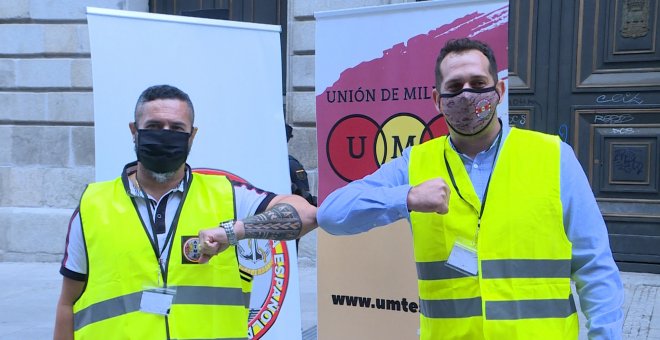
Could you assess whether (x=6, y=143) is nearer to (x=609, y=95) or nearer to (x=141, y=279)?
(x=141, y=279)

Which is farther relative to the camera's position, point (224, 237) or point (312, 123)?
point (312, 123)

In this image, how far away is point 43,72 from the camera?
7.91 meters

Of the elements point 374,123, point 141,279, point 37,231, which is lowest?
point 37,231

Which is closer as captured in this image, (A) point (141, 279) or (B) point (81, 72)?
(A) point (141, 279)

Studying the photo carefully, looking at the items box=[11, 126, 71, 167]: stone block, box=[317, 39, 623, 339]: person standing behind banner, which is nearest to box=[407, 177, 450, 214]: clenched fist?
box=[317, 39, 623, 339]: person standing behind banner

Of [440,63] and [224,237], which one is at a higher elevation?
[440,63]

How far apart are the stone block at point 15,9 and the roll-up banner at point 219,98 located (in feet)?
19.1

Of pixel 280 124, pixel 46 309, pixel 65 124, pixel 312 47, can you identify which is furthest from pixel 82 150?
pixel 280 124

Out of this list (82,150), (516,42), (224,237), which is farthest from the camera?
(82,150)

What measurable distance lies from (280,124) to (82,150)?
531 centimetres

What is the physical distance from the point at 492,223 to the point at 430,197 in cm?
25

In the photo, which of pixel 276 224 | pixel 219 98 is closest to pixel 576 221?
pixel 276 224

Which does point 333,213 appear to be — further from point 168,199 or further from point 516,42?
point 516,42

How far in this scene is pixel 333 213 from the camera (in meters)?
1.92
